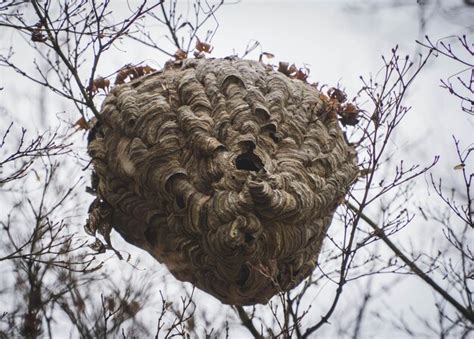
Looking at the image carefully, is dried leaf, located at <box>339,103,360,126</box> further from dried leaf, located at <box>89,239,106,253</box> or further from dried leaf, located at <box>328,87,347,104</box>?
dried leaf, located at <box>89,239,106,253</box>

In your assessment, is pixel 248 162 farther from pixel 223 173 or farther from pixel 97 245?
pixel 97 245

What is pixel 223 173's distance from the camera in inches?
179

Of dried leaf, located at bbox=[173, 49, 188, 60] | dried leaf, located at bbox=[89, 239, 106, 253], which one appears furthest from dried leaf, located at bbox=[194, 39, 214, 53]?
dried leaf, located at bbox=[89, 239, 106, 253]

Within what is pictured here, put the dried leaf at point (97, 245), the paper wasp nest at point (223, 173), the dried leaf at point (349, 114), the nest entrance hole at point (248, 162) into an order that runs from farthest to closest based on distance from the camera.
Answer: the dried leaf at point (349, 114)
the dried leaf at point (97, 245)
the nest entrance hole at point (248, 162)
the paper wasp nest at point (223, 173)

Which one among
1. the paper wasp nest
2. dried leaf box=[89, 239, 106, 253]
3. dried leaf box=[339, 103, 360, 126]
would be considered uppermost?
dried leaf box=[339, 103, 360, 126]

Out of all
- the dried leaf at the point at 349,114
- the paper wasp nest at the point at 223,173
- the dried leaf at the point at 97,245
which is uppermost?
the dried leaf at the point at 349,114

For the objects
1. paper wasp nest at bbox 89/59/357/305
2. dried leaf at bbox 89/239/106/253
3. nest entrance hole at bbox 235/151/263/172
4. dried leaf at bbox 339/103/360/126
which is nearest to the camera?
paper wasp nest at bbox 89/59/357/305

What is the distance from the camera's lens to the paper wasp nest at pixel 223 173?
14.8ft

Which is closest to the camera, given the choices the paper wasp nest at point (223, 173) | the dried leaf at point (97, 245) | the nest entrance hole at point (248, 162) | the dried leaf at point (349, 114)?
the paper wasp nest at point (223, 173)

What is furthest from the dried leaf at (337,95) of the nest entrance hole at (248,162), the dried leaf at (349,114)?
the nest entrance hole at (248,162)

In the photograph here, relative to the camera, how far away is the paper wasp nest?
4516 mm

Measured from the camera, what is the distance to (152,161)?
4789mm

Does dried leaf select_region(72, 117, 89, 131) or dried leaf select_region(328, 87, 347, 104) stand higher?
dried leaf select_region(328, 87, 347, 104)

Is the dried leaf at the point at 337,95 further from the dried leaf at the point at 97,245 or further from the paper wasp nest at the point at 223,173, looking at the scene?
the dried leaf at the point at 97,245
